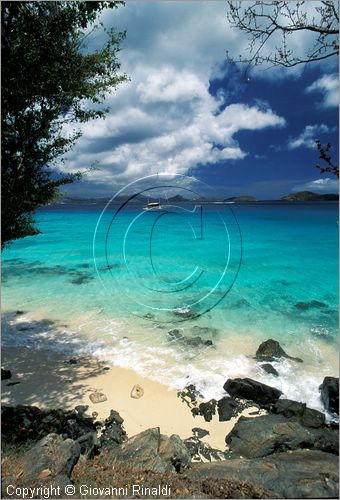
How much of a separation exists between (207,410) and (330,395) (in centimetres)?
438

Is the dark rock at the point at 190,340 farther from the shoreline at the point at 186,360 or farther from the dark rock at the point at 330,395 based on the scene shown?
the dark rock at the point at 330,395

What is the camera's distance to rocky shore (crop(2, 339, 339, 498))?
6.74m

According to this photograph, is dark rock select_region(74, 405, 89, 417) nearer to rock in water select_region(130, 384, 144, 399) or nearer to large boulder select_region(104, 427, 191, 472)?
rock in water select_region(130, 384, 144, 399)

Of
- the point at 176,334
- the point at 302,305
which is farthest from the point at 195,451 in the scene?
the point at 302,305

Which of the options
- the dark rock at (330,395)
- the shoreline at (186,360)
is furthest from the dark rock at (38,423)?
the dark rock at (330,395)

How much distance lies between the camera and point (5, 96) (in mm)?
9141

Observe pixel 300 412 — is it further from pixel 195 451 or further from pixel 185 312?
pixel 185 312

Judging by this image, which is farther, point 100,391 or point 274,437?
point 100,391

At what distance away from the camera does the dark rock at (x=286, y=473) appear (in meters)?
6.68

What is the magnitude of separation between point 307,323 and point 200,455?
14390mm

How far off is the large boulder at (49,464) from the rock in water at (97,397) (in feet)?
14.9

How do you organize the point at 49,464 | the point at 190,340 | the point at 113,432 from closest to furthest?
1. the point at 49,464
2. the point at 113,432
3. the point at 190,340

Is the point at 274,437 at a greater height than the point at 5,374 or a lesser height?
lesser

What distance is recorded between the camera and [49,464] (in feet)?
23.4
